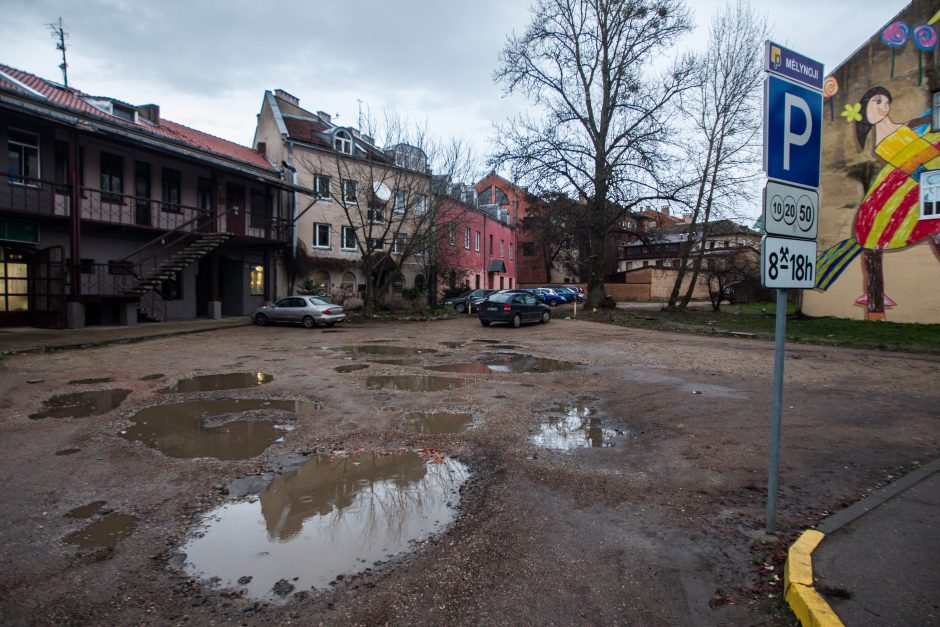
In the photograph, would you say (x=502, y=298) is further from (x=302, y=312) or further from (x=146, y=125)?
(x=146, y=125)

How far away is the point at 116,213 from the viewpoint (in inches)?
816

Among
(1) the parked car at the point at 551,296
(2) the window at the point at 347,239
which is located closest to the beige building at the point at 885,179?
(1) the parked car at the point at 551,296

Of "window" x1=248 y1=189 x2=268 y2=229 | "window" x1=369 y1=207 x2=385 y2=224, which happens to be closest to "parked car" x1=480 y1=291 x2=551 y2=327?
"window" x1=369 y1=207 x2=385 y2=224

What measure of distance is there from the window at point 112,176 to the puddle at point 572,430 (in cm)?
2088

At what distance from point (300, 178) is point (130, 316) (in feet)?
42.1

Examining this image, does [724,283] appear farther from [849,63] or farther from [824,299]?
[849,63]

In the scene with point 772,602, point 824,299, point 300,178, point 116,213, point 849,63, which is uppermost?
point 849,63

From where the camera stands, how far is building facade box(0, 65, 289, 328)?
17844 millimetres

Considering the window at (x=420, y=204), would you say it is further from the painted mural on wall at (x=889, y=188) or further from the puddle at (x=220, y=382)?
the painted mural on wall at (x=889, y=188)

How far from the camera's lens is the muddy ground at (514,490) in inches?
117

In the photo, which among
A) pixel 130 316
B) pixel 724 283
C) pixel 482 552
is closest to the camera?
pixel 482 552

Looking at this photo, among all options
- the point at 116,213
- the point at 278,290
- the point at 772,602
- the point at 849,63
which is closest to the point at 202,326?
the point at 116,213

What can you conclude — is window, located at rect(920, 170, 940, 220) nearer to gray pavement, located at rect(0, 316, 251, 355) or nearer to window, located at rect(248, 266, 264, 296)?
gray pavement, located at rect(0, 316, 251, 355)

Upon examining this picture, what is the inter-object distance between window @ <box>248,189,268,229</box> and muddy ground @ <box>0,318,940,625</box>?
671 inches
